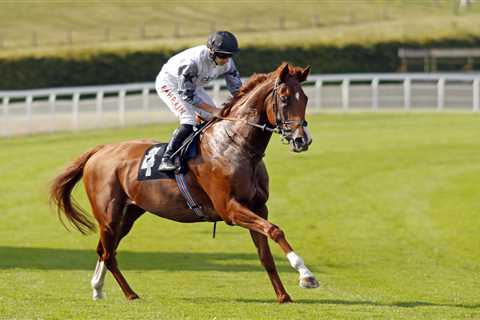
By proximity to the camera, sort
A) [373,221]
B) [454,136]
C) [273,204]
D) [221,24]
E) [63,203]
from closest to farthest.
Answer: [63,203] < [373,221] < [273,204] < [454,136] < [221,24]

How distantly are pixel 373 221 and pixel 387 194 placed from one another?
241 centimetres

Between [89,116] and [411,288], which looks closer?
[411,288]

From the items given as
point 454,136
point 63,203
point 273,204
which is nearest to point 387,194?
point 273,204

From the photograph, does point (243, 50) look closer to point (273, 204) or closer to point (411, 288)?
point (273, 204)

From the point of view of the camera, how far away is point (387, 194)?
Result: 20.8m

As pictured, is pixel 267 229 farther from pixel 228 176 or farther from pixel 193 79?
pixel 193 79

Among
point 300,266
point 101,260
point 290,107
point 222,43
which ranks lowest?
point 101,260

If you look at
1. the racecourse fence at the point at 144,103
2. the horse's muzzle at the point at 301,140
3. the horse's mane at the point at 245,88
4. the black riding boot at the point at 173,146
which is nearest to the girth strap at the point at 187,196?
the black riding boot at the point at 173,146

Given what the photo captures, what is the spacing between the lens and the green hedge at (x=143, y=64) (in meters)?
45.0

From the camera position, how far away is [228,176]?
1003 cm

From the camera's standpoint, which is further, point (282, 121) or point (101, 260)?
point (101, 260)

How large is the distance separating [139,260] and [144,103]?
18572 millimetres

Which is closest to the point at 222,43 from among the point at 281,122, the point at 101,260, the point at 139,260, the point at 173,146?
the point at 281,122

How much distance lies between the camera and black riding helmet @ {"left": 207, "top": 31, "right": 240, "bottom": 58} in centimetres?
1009
